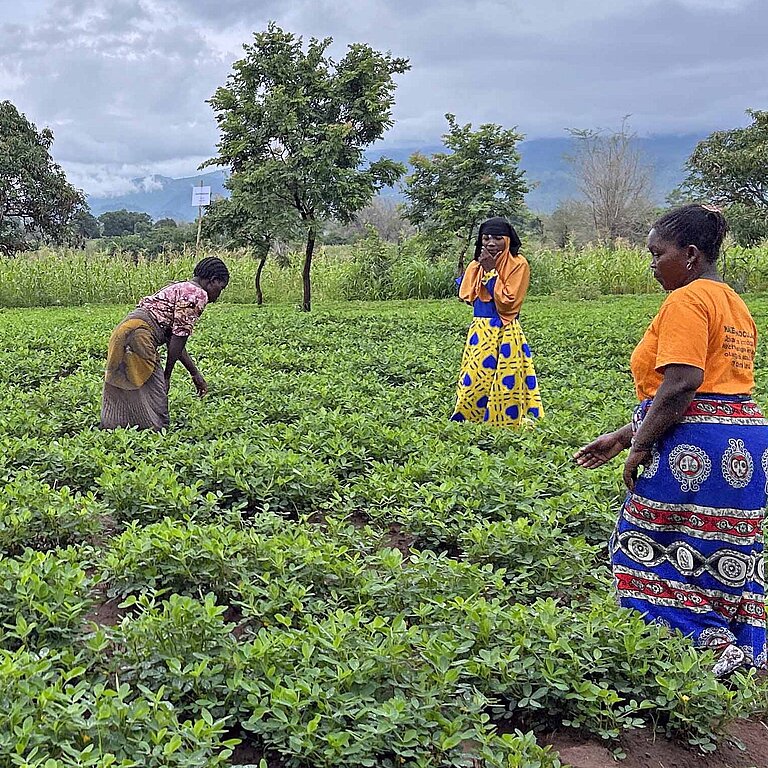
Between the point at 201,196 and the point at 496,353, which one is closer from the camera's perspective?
the point at 496,353

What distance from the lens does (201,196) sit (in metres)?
19.4

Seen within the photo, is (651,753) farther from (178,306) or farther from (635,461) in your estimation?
(178,306)

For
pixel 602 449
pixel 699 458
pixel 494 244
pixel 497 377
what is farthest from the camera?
pixel 497 377

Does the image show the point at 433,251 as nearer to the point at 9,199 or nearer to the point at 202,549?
the point at 9,199

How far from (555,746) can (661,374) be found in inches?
58.1

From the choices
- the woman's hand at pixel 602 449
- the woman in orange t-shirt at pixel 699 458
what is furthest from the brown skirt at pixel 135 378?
the woman in orange t-shirt at pixel 699 458

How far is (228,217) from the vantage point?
16.8 m

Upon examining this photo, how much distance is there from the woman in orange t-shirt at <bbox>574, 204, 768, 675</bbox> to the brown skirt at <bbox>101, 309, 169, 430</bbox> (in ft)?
13.8

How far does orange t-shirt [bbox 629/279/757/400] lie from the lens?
3084mm

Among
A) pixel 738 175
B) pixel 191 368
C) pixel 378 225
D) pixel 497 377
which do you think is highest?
pixel 378 225

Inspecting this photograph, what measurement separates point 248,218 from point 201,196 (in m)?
3.47

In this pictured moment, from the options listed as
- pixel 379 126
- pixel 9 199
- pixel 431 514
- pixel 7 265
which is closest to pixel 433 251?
pixel 379 126

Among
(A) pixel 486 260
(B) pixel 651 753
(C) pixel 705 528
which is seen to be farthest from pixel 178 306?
(B) pixel 651 753

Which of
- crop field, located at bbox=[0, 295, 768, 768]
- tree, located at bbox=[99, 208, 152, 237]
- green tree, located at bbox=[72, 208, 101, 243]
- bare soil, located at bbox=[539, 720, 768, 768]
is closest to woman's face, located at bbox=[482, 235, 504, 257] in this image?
crop field, located at bbox=[0, 295, 768, 768]
